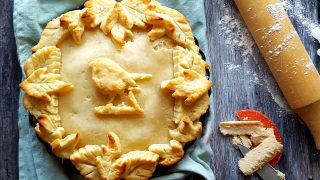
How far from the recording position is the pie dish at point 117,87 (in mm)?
2123

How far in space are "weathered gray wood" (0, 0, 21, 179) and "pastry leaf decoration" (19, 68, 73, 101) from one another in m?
0.26

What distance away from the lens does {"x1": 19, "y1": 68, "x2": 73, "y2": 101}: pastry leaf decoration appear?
7.00ft

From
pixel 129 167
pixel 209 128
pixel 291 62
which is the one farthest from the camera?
pixel 291 62

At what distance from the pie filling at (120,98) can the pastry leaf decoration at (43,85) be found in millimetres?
33

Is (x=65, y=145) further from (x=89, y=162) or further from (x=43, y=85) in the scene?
(x=43, y=85)

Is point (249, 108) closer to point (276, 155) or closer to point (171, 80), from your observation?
point (276, 155)

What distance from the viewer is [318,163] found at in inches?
98.7

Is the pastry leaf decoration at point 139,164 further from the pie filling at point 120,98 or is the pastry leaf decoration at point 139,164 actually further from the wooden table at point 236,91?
the wooden table at point 236,91

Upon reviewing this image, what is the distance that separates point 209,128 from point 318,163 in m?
0.47

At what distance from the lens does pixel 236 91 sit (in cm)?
250

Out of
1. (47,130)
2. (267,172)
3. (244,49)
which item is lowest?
(267,172)

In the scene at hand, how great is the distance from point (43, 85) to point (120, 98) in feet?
0.76

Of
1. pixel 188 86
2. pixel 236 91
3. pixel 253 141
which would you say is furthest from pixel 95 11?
pixel 253 141

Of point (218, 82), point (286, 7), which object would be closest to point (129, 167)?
point (218, 82)
